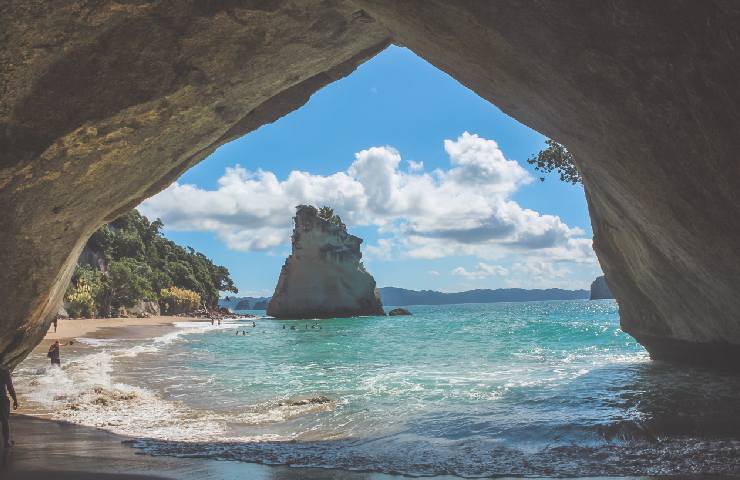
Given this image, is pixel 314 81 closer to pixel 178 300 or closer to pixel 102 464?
pixel 102 464

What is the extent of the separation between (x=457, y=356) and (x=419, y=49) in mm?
18663

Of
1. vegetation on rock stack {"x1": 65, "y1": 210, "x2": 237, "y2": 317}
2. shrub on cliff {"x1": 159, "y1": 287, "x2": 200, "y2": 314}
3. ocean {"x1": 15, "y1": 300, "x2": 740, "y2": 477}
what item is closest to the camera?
ocean {"x1": 15, "y1": 300, "x2": 740, "y2": 477}

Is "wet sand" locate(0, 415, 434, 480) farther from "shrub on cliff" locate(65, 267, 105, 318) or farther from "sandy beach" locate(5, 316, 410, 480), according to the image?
"shrub on cliff" locate(65, 267, 105, 318)

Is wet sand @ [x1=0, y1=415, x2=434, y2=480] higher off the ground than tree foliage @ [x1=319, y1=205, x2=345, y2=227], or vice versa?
tree foliage @ [x1=319, y1=205, x2=345, y2=227]

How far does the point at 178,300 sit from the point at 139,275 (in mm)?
15776

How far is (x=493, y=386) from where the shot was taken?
624 inches

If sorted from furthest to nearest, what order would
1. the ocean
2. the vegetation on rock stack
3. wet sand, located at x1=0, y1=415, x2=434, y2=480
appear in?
the vegetation on rock stack → the ocean → wet sand, located at x1=0, y1=415, x2=434, y2=480

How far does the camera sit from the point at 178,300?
88.1 metres

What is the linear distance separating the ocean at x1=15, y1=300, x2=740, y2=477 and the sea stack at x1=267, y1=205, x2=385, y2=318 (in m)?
56.0

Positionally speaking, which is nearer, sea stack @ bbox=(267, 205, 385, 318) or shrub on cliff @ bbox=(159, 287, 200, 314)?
sea stack @ bbox=(267, 205, 385, 318)

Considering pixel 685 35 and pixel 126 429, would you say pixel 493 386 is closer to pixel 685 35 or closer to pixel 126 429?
pixel 126 429

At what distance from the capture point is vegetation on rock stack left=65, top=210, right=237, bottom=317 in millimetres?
57969

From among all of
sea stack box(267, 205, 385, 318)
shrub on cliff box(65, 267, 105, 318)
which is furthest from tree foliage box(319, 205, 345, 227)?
shrub on cliff box(65, 267, 105, 318)

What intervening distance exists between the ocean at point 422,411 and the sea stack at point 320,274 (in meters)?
56.0
